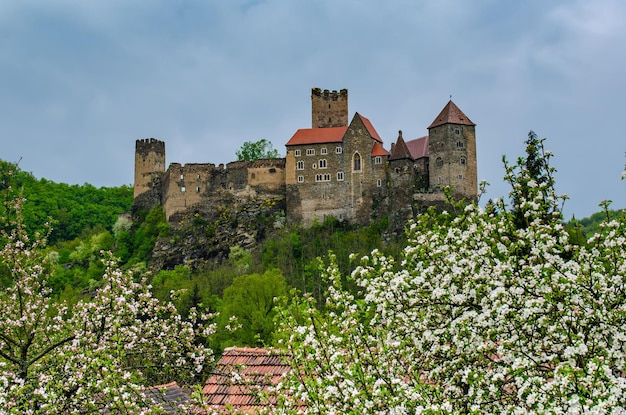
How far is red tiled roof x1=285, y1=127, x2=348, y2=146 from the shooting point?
Result: 70875 mm

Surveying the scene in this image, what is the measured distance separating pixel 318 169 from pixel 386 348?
60900mm

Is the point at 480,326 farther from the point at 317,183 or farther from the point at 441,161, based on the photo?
the point at 317,183

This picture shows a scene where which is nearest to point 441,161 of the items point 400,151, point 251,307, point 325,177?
point 400,151

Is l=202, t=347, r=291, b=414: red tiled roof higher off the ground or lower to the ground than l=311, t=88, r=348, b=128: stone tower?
lower

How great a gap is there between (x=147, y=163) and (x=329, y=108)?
1636 cm

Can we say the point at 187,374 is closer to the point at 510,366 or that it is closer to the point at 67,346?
the point at 67,346

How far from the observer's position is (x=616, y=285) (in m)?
8.99

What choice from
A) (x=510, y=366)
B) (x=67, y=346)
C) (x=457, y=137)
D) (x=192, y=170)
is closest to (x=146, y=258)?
(x=192, y=170)

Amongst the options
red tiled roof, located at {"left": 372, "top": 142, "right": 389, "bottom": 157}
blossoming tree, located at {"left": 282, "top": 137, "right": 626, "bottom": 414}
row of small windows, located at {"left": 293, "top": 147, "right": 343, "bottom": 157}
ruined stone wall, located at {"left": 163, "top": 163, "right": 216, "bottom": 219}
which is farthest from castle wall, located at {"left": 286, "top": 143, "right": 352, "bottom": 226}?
blossoming tree, located at {"left": 282, "top": 137, "right": 626, "bottom": 414}

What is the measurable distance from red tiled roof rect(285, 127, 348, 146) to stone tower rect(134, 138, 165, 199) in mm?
13028

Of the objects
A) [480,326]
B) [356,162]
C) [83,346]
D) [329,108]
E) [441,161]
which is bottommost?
[83,346]

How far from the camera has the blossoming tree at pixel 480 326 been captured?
8.41 m

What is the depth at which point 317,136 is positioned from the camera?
71812 mm

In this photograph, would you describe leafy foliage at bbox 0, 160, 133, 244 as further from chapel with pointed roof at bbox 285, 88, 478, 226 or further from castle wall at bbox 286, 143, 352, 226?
chapel with pointed roof at bbox 285, 88, 478, 226
